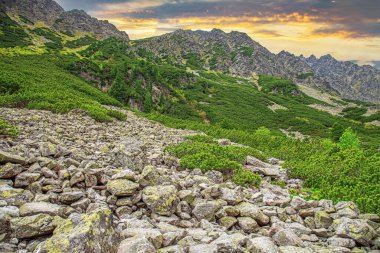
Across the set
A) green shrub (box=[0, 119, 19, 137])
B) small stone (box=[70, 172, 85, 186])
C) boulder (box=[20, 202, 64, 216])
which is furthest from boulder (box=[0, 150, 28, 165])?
green shrub (box=[0, 119, 19, 137])

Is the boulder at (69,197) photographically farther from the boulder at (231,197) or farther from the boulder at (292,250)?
the boulder at (292,250)

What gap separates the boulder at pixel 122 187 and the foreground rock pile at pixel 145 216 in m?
0.03

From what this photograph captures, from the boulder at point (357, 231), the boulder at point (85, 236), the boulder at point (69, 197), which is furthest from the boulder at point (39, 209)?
the boulder at point (357, 231)

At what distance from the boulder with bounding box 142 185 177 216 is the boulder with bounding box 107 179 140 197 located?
0.32 meters

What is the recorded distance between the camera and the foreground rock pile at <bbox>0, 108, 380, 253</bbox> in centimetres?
506

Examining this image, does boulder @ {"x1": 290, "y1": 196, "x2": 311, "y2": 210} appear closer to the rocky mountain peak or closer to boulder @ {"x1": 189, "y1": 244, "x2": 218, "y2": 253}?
boulder @ {"x1": 189, "y1": 244, "x2": 218, "y2": 253}

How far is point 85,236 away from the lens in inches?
179

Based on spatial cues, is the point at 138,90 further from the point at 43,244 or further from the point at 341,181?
the point at 43,244

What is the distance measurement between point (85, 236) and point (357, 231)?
621 cm

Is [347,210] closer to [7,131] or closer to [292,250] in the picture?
[292,250]

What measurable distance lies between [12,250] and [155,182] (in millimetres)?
4314

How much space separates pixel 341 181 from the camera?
43.5 feet

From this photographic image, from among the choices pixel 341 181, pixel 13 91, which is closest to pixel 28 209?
pixel 341 181

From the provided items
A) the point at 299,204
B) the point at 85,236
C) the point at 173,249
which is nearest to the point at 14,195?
the point at 85,236
